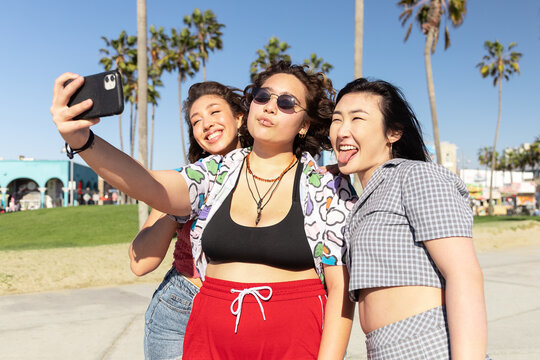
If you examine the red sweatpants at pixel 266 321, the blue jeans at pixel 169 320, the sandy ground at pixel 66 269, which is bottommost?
the sandy ground at pixel 66 269

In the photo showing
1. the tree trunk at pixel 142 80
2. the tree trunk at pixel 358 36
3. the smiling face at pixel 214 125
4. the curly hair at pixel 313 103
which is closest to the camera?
the curly hair at pixel 313 103

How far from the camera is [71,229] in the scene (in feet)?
49.0

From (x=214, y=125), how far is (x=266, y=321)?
3.67 feet

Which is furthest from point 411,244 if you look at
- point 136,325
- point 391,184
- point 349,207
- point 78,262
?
point 78,262

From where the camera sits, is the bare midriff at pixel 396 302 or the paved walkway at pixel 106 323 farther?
the paved walkway at pixel 106 323

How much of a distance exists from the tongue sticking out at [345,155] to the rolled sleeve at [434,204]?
345 millimetres

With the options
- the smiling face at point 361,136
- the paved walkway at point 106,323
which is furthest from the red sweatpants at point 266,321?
the paved walkway at point 106,323

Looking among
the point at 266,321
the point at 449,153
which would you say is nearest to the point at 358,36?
the point at 266,321

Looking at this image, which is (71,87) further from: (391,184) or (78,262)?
(78,262)

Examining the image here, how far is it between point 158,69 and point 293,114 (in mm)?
38191

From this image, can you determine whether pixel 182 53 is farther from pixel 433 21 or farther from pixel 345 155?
pixel 345 155

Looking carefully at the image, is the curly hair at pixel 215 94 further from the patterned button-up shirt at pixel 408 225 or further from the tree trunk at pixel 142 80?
the tree trunk at pixel 142 80

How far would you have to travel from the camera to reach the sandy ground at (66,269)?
7.57 metres

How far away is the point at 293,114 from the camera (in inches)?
87.1
